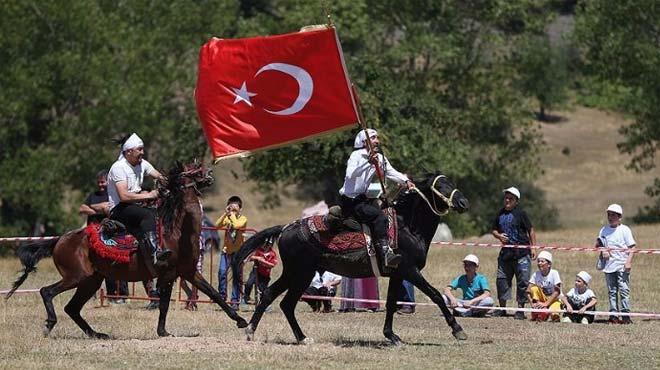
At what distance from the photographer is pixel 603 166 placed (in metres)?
74.4

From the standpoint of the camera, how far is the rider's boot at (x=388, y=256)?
1522 centimetres

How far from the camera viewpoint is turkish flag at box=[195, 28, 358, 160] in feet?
53.5

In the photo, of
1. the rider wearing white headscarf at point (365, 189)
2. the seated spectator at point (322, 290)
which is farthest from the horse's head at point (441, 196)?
the seated spectator at point (322, 290)

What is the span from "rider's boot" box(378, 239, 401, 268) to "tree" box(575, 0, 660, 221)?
104 feet

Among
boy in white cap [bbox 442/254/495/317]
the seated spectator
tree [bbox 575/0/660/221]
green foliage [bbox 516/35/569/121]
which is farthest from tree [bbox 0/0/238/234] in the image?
boy in white cap [bbox 442/254/495/317]

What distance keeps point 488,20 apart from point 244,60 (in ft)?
121

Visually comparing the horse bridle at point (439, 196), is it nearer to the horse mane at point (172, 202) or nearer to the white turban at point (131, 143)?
the horse mane at point (172, 202)

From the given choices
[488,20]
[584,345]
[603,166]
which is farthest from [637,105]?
[584,345]

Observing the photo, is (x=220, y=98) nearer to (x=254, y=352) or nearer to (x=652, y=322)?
(x=254, y=352)

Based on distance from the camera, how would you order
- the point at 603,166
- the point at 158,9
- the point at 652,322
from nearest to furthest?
the point at 652,322, the point at 158,9, the point at 603,166

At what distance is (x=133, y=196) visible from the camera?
15867mm

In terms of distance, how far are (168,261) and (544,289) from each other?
662cm

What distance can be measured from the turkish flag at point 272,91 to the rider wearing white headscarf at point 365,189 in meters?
1.04

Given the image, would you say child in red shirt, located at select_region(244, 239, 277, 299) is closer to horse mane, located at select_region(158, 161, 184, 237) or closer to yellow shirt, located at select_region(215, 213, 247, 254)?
yellow shirt, located at select_region(215, 213, 247, 254)
